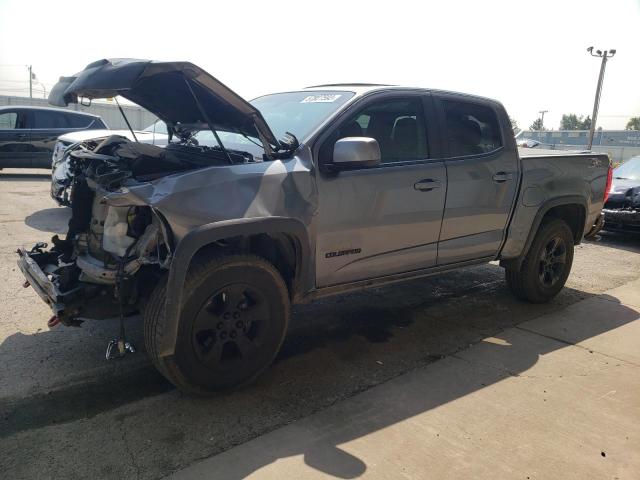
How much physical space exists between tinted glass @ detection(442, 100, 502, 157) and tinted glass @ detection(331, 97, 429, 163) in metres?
0.32

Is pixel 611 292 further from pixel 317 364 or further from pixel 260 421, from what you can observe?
pixel 260 421

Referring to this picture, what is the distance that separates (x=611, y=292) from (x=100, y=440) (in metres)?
Answer: 5.61

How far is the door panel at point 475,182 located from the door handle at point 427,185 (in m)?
0.16

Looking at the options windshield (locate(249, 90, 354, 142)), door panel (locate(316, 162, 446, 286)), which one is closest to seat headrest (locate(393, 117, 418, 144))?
door panel (locate(316, 162, 446, 286))

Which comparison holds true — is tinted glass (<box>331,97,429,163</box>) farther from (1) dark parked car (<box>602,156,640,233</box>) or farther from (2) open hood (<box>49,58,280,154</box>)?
(1) dark parked car (<box>602,156,640,233</box>)

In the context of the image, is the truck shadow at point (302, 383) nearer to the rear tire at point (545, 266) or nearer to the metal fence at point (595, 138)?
the rear tire at point (545, 266)

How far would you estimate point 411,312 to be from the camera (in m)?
5.03

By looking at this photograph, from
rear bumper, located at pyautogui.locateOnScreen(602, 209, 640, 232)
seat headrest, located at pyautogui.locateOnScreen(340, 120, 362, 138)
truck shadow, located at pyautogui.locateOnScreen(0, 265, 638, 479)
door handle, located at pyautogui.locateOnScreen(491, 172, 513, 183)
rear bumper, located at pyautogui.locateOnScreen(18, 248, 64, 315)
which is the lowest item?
truck shadow, located at pyautogui.locateOnScreen(0, 265, 638, 479)

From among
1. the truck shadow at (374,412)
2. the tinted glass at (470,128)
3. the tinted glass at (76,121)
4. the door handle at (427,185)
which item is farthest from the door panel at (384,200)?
the tinted glass at (76,121)

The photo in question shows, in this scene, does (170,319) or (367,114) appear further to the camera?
(367,114)

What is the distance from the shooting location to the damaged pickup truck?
2.99 m

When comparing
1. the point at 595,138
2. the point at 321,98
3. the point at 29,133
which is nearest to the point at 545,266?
the point at 321,98

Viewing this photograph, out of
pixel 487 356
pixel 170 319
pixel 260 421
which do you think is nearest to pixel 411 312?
pixel 487 356

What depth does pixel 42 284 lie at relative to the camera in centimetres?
334
